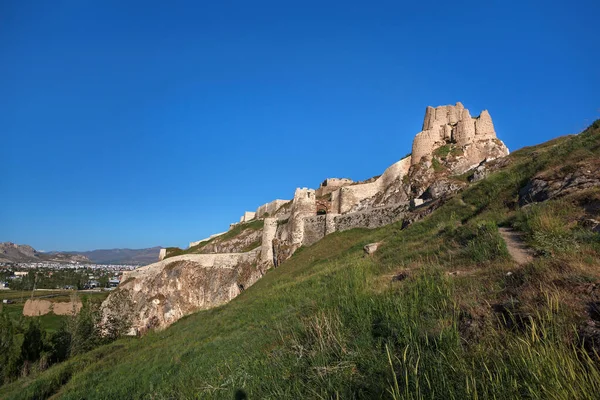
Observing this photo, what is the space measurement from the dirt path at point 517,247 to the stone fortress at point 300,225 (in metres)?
23.5

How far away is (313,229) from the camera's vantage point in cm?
3331

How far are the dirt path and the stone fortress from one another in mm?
23502

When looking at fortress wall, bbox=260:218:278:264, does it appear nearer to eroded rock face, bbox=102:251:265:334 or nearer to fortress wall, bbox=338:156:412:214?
eroded rock face, bbox=102:251:265:334

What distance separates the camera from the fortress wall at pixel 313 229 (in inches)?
1288

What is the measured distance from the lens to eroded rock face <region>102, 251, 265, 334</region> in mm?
37156

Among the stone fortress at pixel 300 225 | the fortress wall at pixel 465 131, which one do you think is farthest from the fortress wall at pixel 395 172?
the fortress wall at pixel 465 131

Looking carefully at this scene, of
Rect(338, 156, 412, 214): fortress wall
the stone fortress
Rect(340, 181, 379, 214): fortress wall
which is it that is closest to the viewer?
the stone fortress

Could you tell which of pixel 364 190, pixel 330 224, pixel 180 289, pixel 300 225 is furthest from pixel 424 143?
A: pixel 180 289

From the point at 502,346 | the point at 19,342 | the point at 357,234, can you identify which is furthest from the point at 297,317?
the point at 19,342

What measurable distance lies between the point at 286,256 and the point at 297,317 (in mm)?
26013

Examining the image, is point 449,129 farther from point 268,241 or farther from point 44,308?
point 44,308

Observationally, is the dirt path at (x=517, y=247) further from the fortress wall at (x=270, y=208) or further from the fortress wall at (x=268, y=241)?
the fortress wall at (x=270, y=208)

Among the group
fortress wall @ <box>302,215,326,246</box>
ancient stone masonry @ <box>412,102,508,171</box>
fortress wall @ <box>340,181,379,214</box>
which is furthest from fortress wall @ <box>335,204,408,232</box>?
ancient stone masonry @ <box>412,102,508,171</box>

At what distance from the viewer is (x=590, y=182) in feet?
29.6
